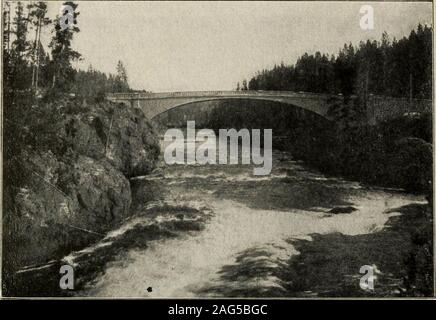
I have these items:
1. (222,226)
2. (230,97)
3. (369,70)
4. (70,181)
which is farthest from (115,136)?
(369,70)

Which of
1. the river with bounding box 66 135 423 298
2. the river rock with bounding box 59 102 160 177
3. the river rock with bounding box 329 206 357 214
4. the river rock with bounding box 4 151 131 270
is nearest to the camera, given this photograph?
the river with bounding box 66 135 423 298

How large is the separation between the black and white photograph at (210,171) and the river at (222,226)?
0.02 metres

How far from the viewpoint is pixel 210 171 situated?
21.1 ft

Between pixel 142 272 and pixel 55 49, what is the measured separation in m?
3.31

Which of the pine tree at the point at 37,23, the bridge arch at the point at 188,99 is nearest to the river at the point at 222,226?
the bridge arch at the point at 188,99

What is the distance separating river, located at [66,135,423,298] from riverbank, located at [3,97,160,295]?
274 mm

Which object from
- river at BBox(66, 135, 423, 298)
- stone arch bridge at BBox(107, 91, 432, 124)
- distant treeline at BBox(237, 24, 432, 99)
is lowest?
river at BBox(66, 135, 423, 298)

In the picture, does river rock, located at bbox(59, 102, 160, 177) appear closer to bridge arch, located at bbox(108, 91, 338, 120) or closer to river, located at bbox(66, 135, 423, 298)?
bridge arch, located at bbox(108, 91, 338, 120)

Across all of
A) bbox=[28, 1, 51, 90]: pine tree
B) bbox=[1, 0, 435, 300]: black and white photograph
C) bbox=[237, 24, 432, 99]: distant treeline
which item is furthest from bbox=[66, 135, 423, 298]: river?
bbox=[28, 1, 51, 90]: pine tree

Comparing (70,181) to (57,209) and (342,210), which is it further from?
(342,210)

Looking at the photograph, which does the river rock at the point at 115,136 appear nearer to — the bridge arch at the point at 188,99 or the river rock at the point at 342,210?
the bridge arch at the point at 188,99

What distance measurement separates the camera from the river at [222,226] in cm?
570

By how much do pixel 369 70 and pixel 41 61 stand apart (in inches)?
194

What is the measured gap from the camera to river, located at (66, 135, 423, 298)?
5.70 metres
